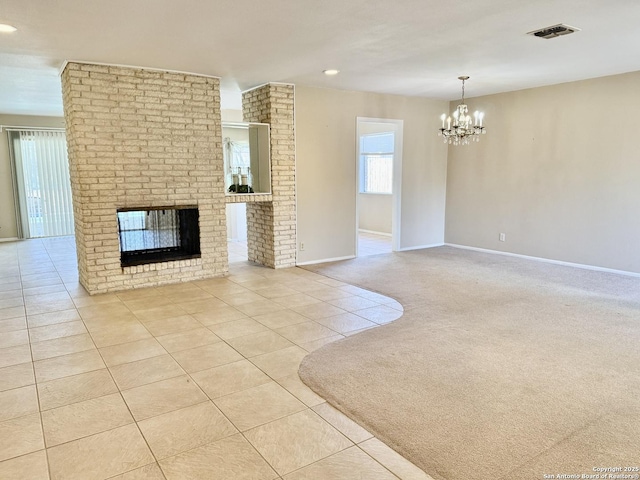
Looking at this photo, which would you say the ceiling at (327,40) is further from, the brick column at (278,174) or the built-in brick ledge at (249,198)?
the built-in brick ledge at (249,198)

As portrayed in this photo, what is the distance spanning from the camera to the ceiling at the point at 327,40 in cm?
305

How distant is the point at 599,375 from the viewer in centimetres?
284

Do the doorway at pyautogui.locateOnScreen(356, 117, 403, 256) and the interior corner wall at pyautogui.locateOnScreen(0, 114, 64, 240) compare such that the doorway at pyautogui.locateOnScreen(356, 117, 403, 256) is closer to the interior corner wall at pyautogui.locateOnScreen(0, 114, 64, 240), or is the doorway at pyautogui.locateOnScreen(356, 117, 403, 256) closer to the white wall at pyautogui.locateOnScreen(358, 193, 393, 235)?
the white wall at pyautogui.locateOnScreen(358, 193, 393, 235)

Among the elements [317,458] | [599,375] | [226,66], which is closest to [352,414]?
[317,458]

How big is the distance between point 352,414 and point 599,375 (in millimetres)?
1721

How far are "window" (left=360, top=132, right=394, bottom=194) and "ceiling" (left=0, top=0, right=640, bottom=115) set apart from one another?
11.4 feet

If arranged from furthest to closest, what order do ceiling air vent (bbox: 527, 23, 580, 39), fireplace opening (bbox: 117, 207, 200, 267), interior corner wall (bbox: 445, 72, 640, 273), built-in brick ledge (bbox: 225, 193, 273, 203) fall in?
built-in brick ledge (bbox: 225, 193, 273, 203) < interior corner wall (bbox: 445, 72, 640, 273) < fireplace opening (bbox: 117, 207, 200, 267) < ceiling air vent (bbox: 527, 23, 580, 39)

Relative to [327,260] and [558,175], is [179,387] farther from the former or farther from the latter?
[558,175]

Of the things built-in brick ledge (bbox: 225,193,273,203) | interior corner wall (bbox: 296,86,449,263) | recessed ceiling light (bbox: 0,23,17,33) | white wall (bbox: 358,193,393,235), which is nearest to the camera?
recessed ceiling light (bbox: 0,23,17,33)

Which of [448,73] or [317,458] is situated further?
[448,73]

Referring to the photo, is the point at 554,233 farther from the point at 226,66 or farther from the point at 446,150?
the point at 226,66

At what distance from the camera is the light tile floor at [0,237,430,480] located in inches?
79.1

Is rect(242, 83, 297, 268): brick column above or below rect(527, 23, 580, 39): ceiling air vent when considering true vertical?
below

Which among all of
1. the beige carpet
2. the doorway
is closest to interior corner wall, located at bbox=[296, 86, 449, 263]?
the doorway
